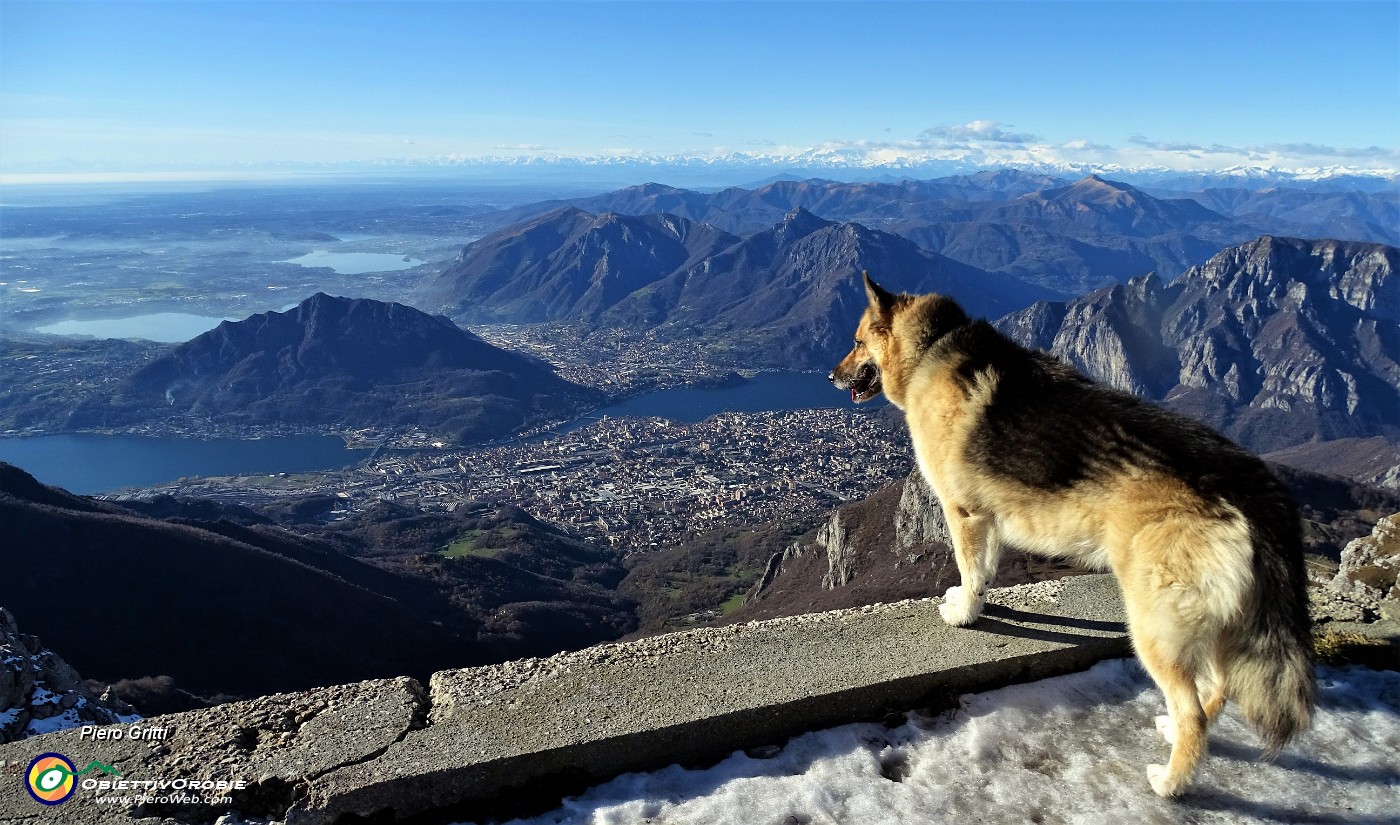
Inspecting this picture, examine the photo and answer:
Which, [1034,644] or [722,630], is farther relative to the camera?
[722,630]

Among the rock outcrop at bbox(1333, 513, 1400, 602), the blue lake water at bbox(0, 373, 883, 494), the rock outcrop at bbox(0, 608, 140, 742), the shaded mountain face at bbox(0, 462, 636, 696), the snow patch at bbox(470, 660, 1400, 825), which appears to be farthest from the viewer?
the blue lake water at bbox(0, 373, 883, 494)

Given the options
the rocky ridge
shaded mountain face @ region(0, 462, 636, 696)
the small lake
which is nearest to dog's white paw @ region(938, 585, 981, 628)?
the rocky ridge

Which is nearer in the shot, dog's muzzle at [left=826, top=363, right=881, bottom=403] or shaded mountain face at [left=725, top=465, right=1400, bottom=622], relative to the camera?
dog's muzzle at [left=826, top=363, right=881, bottom=403]

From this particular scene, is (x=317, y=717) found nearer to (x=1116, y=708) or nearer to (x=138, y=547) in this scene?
(x=1116, y=708)

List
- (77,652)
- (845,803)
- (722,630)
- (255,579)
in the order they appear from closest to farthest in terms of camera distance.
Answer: (845,803) < (722,630) < (77,652) < (255,579)

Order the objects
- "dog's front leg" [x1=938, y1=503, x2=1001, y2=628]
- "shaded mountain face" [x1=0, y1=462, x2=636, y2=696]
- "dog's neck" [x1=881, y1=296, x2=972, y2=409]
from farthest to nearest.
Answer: "shaded mountain face" [x1=0, y1=462, x2=636, y2=696] → "dog's neck" [x1=881, y1=296, x2=972, y2=409] → "dog's front leg" [x1=938, y1=503, x2=1001, y2=628]

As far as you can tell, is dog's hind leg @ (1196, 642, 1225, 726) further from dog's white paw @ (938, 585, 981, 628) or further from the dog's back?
dog's white paw @ (938, 585, 981, 628)

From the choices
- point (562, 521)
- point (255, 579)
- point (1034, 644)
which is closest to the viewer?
point (1034, 644)

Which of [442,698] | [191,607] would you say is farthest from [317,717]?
[191,607]
